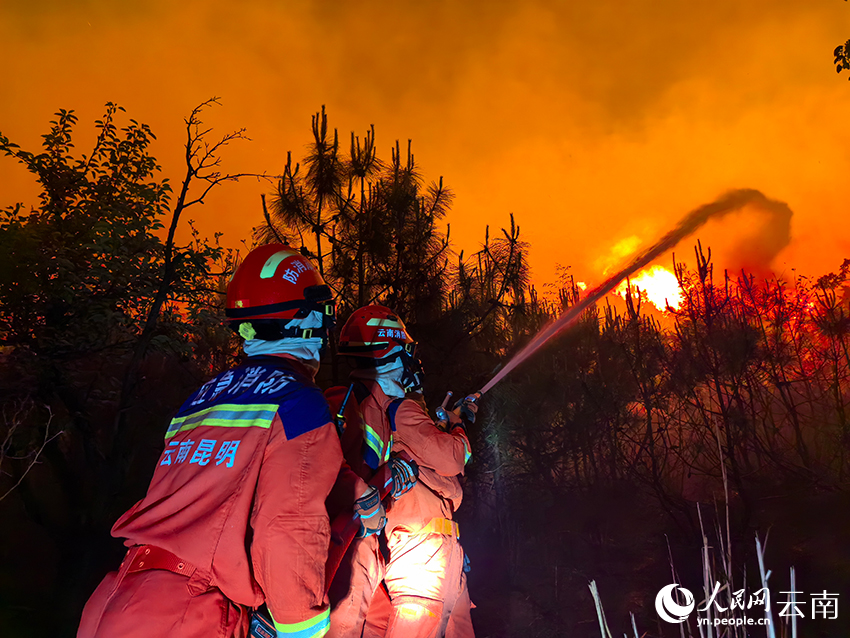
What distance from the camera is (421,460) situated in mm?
3463

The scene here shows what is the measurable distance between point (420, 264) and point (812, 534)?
7157mm

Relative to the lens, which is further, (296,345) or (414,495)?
(414,495)

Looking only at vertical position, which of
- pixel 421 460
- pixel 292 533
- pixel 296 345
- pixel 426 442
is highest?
pixel 296 345

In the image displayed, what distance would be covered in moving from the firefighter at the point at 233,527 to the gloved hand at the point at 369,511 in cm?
60

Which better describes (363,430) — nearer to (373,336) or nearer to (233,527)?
(373,336)

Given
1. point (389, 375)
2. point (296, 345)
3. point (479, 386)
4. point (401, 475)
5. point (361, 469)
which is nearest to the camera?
point (296, 345)

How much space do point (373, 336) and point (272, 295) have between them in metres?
1.57

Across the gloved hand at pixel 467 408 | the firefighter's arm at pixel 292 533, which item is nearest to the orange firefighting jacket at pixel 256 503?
the firefighter's arm at pixel 292 533

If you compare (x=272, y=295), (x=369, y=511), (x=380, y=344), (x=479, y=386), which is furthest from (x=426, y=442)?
(x=479, y=386)

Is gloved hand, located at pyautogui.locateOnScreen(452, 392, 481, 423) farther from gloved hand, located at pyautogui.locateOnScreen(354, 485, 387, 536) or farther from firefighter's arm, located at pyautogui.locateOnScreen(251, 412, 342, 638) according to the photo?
firefighter's arm, located at pyautogui.locateOnScreen(251, 412, 342, 638)

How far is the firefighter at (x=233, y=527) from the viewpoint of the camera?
1534mm

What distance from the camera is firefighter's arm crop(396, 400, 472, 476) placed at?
11.2ft

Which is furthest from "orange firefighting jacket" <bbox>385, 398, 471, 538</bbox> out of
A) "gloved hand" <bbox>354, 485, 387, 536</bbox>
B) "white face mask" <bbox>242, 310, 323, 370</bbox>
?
"white face mask" <bbox>242, 310, 323, 370</bbox>

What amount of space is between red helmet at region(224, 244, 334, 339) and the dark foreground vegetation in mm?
3513
